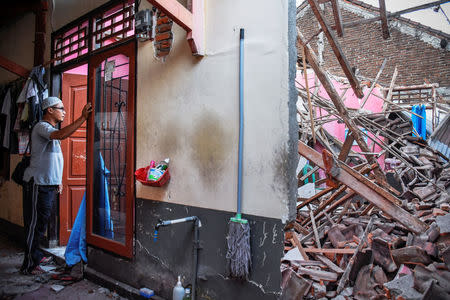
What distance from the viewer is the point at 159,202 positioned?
357 centimetres

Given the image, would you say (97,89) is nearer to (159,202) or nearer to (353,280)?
(159,202)

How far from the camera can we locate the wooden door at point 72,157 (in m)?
5.36

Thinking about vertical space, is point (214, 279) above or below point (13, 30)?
below

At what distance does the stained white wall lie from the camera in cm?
259

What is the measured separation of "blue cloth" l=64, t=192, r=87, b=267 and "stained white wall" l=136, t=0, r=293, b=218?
141 cm

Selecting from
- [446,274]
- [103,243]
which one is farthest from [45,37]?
[446,274]

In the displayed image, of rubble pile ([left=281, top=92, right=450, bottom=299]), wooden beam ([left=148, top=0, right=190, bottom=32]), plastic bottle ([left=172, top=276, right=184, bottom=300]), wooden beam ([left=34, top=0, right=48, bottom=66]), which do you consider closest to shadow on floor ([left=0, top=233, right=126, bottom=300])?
plastic bottle ([left=172, top=276, right=184, bottom=300])

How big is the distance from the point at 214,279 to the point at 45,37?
207 inches

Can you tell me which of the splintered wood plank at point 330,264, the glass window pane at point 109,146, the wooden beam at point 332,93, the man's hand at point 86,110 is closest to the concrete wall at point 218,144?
the glass window pane at point 109,146

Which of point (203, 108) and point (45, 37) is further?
point (45, 37)

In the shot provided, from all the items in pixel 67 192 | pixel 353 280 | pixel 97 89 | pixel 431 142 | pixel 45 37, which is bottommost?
pixel 353 280

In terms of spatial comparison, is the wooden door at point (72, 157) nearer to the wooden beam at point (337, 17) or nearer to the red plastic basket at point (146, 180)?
the red plastic basket at point (146, 180)

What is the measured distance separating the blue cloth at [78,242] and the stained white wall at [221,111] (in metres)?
1.41

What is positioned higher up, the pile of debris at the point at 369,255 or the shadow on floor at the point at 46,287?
the pile of debris at the point at 369,255
